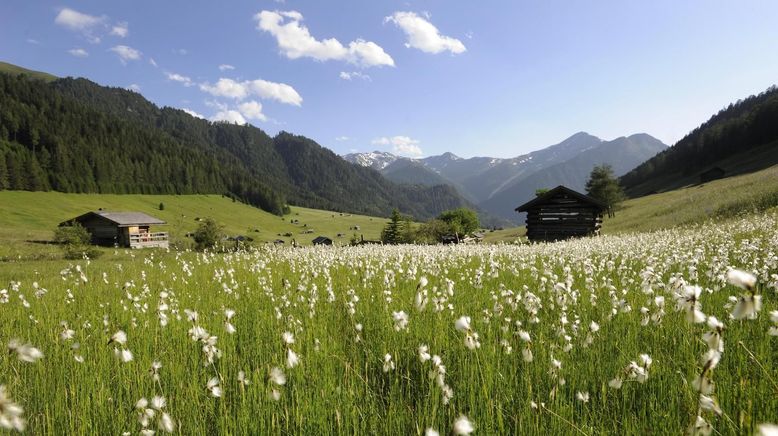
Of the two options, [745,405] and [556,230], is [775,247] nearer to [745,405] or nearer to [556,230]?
[745,405]

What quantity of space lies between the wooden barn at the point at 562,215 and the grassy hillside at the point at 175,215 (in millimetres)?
37782

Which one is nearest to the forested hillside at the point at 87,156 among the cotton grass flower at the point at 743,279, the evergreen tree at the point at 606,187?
the cotton grass flower at the point at 743,279

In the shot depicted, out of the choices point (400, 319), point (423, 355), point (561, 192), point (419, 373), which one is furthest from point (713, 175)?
point (423, 355)

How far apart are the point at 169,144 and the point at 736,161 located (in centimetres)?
22138

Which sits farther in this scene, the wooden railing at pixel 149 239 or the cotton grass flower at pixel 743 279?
the wooden railing at pixel 149 239

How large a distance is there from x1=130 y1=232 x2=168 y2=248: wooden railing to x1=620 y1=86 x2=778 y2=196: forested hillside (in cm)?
12099

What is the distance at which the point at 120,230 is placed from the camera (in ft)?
228

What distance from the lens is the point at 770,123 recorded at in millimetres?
102000

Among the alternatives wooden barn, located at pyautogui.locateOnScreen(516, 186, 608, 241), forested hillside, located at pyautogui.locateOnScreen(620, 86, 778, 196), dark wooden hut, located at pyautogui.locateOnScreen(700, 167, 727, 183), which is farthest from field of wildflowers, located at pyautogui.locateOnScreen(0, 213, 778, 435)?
dark wooden hut, located at pyautogui.locateOnScreen(700, 167, 727, 183)

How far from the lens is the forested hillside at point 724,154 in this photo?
316 feet

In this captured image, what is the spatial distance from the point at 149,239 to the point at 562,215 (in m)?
72.4

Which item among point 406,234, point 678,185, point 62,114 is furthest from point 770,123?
point 62,114

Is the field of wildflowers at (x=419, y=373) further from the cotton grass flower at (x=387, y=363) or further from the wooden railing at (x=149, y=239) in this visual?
the wooden railing at (x=149, y=239)

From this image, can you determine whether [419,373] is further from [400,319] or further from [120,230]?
[120,230]
